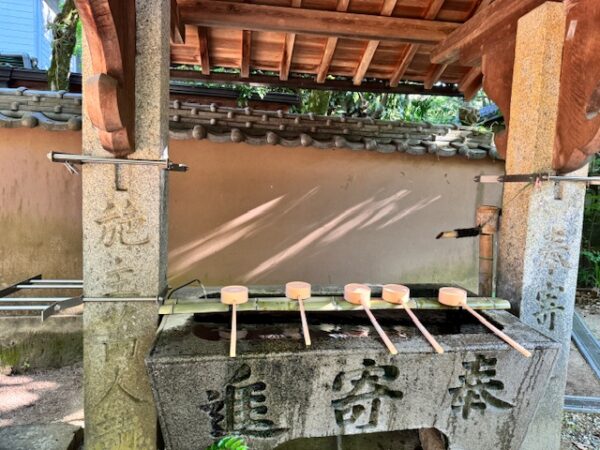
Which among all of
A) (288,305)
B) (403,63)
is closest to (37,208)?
(288,305)

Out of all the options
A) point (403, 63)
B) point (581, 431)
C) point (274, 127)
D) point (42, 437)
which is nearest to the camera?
point (42, 437)

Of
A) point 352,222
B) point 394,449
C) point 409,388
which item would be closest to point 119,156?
point 409,388

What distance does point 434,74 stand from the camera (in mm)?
3854

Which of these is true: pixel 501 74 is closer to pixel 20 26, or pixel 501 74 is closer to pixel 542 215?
pixel 542 215

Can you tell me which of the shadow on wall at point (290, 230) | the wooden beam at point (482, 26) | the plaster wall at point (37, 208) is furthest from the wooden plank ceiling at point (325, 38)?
the plaster wall at point (37, 208)

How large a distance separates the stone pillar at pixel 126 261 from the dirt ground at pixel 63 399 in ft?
6.46

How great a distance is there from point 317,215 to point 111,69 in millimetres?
3382

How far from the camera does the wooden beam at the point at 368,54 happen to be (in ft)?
9.62

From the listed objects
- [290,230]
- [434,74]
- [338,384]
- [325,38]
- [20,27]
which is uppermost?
[20,27]

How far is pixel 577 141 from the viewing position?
2080 mm

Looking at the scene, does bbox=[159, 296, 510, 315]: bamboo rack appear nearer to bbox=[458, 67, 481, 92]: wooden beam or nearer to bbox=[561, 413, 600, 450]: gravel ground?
bbox=[561, 413, 600, 450]: gravel ground

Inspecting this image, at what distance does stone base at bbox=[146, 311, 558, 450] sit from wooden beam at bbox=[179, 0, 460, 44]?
2.47 metres

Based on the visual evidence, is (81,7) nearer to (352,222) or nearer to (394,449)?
(394,449)

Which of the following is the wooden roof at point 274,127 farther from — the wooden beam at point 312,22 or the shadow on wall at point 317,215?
the wooden beam at point 312,22
